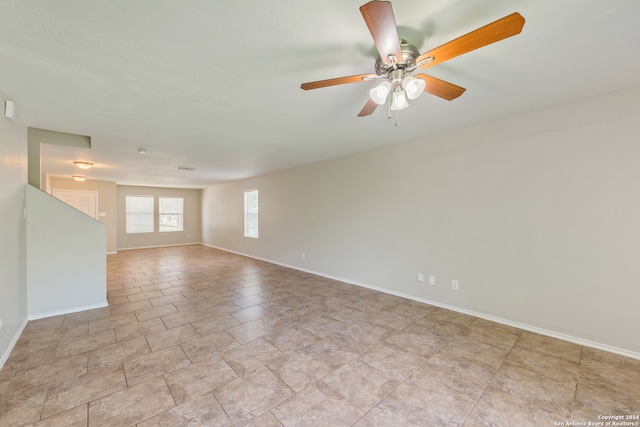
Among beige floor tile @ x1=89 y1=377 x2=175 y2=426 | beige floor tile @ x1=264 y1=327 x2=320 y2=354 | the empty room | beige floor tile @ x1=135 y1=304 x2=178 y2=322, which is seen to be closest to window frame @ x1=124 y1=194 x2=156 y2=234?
the empty room

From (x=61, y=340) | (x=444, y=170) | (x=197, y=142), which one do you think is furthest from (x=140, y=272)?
(x=444, y=170)

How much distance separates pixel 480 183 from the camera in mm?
3182

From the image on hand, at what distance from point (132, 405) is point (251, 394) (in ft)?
2.61

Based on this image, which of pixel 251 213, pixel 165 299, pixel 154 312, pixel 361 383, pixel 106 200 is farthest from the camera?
pixel 106 200

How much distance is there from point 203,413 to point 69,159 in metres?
5.60

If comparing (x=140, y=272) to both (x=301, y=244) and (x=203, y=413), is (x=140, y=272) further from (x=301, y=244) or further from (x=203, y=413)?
(x=203, y=413)

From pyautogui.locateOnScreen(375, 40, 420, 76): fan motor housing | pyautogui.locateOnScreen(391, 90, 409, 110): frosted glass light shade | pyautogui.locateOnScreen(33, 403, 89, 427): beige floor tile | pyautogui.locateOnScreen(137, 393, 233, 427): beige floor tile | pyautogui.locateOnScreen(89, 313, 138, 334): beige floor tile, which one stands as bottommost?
pyautogui.locateOnScreen(89, 313, 138, 334): beige floor tile

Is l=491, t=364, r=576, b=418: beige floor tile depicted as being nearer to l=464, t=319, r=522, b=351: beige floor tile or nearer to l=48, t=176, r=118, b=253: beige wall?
l=464, t=319, r=522, b=351: beige floor tile

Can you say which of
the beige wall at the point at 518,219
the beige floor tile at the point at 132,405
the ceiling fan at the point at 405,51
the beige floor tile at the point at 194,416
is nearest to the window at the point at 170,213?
the beige wall at the point at 518,219

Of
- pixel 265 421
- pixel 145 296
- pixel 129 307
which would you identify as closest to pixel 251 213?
pixel 145 296

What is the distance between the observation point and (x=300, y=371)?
2.15 metres

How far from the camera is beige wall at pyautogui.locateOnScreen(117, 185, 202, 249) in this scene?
893 centimetres

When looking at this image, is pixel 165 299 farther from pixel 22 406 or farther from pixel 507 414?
pixel 507 414

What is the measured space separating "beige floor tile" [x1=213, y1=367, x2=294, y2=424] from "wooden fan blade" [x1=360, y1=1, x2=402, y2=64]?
235 cm
